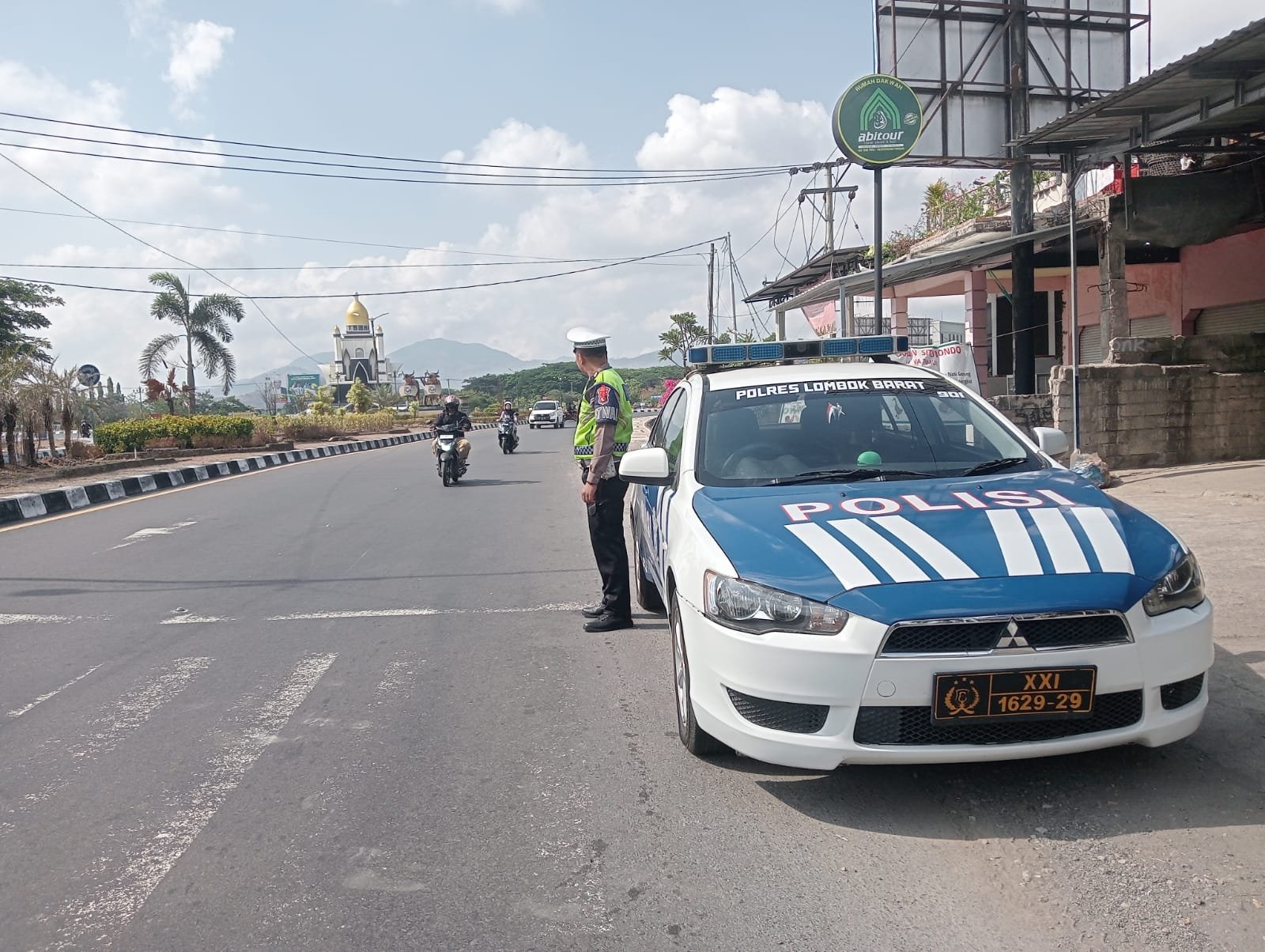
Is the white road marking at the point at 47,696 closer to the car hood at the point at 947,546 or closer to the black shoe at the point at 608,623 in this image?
the black shoe at the point at 608,623

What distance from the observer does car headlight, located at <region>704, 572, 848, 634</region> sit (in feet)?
10.4

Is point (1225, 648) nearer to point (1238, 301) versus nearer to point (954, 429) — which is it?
point (954, 429)

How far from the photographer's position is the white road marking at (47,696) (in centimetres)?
476

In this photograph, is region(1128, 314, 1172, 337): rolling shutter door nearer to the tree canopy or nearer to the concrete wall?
the concrete wall

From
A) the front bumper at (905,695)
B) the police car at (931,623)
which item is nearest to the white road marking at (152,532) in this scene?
the police car at (931,623)

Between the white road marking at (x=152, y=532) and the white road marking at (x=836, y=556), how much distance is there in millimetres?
8545

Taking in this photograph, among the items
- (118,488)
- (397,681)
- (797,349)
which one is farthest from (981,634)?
(118,488)

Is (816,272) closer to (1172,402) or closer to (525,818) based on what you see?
(1172,402)

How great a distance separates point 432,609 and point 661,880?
A: 4.09 metres

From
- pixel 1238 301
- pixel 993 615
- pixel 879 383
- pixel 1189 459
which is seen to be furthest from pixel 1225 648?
pixel 1238 301

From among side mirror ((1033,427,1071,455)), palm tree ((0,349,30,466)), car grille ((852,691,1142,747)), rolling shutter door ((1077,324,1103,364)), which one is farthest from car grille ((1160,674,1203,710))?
palm tree ((0,349,30,466))

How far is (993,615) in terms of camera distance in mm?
3049

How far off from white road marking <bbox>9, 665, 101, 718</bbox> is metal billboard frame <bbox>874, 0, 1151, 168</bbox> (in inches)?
597

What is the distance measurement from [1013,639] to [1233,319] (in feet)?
52.0
